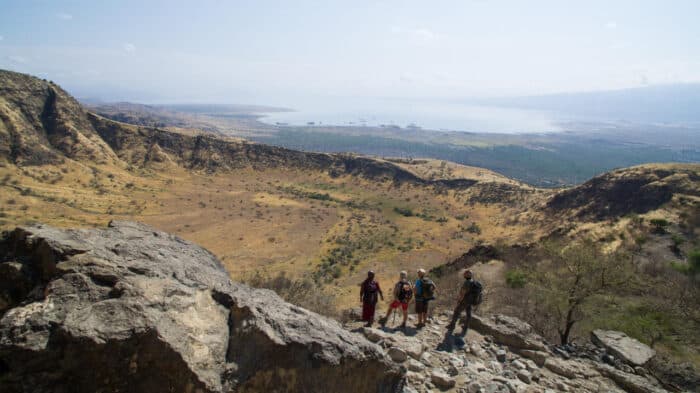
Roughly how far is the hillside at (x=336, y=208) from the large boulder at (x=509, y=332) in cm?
288

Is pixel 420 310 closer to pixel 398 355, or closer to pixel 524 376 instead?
pixel 398 355

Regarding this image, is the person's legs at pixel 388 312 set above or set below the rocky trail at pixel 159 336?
below

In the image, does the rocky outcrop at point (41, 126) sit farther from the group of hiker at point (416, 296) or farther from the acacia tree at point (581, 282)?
the acacia tree at point (581, 282)

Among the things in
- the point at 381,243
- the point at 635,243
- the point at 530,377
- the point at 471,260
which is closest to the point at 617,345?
the point at 530,377

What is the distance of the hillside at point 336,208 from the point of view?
1836 centimetres

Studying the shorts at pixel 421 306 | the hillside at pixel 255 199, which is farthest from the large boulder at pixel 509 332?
the hillside at pixel 255 199

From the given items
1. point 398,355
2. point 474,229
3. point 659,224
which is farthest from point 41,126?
point 659,224

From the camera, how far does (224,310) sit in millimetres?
5309

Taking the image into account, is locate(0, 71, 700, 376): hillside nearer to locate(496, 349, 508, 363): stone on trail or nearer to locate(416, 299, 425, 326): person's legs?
locate(416, 299, 425, 326): person's legs

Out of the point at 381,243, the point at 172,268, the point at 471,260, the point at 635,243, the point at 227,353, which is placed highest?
the point at 172,268

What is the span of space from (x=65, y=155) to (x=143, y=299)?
65922 millimetres

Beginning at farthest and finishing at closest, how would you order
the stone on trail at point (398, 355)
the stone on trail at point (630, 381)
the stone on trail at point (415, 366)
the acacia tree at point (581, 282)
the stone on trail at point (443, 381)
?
the acacia tree at point (581, 282) → the stone on trail at point (630, 381) → the stone on trail at point (398, 355) → the stone on trail at point (415, 366) → the stone on trail at point (443, 381)

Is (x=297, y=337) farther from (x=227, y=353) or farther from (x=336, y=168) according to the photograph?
(x=336, y=168)

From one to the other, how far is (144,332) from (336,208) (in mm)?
51310
